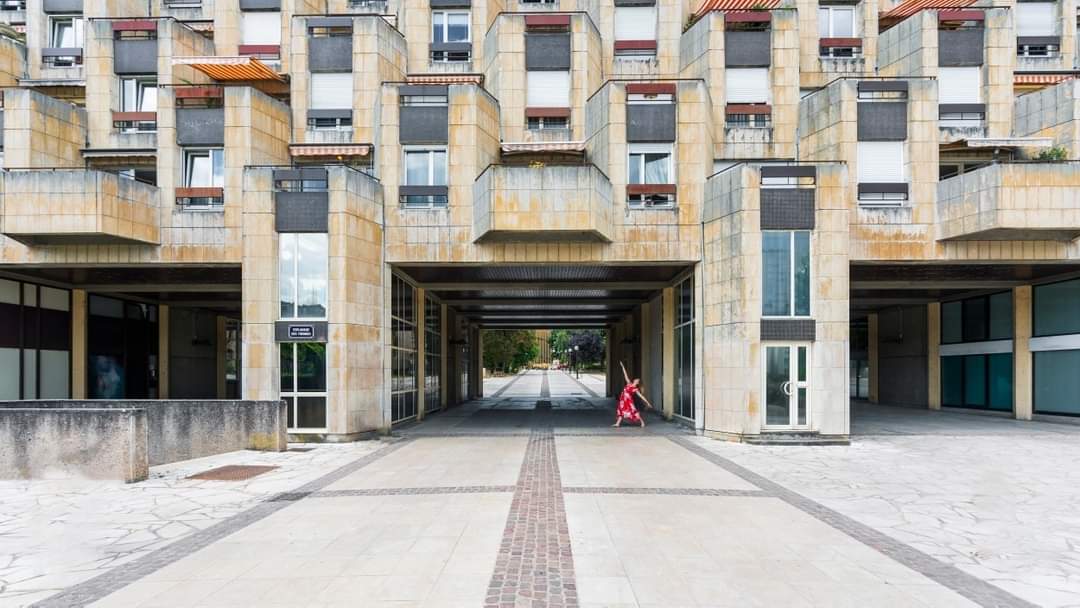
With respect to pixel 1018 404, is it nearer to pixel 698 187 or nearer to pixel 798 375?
pixel 798 375

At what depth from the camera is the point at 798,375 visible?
49.2 ft

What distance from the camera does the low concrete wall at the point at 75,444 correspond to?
33.9ft

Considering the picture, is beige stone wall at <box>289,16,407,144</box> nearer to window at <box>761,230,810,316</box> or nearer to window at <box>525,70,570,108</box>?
window at <box>525,70,570,108</box>

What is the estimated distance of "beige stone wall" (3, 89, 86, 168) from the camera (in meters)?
17.5

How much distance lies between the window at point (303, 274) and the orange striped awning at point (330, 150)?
408cm

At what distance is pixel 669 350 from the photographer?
67.1 ft

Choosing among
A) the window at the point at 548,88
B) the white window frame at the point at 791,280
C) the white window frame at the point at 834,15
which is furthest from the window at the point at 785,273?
the white window frame at the point at 834,15

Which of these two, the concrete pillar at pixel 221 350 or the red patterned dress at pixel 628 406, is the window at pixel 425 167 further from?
the concrete pillar at pixel 221 350

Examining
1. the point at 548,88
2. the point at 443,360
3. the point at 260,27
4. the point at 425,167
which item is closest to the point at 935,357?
the point at 548,88

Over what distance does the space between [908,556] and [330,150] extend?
1754 centimetres

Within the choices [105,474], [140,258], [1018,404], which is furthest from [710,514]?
[1018,404]

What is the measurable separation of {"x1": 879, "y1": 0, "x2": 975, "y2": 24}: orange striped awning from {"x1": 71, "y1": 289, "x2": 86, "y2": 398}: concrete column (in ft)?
99.9

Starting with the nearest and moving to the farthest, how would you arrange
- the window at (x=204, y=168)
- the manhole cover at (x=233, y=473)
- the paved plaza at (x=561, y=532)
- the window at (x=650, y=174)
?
the paved plaza at (x=561, y=532) < the manhole cover at (x=233, y=473) < the window at (x=650, y=174) < the window at (x=204, y=168)

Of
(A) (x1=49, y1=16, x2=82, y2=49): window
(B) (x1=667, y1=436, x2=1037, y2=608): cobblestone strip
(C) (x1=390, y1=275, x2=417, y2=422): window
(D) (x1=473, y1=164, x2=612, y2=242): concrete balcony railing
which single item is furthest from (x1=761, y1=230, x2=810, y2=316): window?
(A) (x1=49, y1=16, x2=82, y2=49): window
